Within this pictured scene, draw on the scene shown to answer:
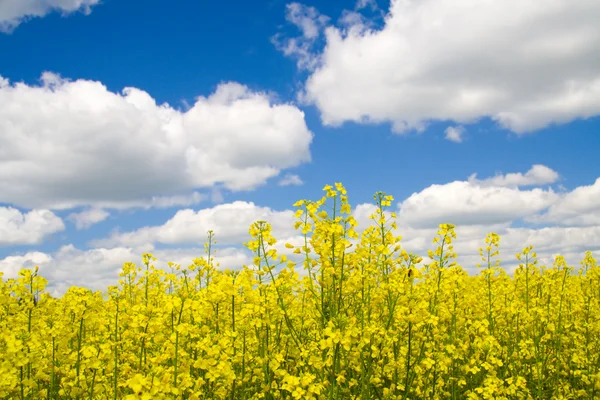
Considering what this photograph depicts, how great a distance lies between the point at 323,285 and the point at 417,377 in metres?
1.92

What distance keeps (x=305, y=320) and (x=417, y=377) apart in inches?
75.1

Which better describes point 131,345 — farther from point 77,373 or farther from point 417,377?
point 417,377

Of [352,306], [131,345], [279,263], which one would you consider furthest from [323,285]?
[131,345]

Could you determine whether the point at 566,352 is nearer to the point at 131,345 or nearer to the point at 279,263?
the point at 279,263

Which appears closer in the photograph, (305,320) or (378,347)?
(378,347)

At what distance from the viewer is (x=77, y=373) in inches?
189

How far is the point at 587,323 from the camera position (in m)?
8.33

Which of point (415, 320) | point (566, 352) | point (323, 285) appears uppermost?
point (323, 285)

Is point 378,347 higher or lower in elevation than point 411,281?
lower

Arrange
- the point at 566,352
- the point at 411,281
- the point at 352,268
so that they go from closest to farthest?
the point at 352,268
the point at 411,281
the point at 566,352

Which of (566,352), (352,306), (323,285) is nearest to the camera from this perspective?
(323,285)

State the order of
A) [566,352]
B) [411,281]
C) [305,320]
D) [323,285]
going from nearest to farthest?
[323,285], [411,281], [305,320], [566,352]

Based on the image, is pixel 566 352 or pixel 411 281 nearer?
pixel 411 281

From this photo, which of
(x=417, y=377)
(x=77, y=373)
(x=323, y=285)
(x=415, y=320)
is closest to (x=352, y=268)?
(x=323, y=285)
